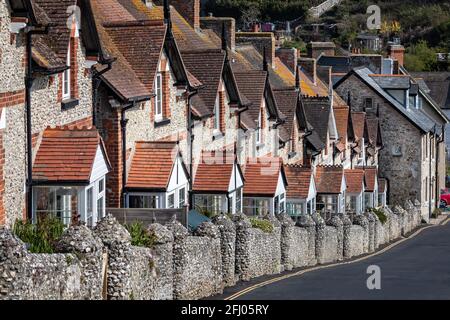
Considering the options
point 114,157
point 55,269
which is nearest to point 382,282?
point 114,157

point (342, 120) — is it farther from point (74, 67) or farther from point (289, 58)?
point (74, 67)

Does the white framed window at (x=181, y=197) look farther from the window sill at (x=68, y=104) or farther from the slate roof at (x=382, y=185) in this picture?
the slate roof at (x=382, y=185)

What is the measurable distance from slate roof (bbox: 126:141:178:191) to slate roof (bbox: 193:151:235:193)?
15.0 feet

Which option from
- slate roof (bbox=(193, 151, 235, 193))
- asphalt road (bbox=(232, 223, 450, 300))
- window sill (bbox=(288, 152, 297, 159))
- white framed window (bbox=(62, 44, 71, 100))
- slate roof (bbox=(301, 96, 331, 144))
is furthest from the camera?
slate roof (bbox=(301, 96, 331, 144))

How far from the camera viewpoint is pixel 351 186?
57.3 metres

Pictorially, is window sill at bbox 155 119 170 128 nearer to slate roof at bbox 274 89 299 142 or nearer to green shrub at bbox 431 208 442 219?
slate roof at bbox 274 89 299 142

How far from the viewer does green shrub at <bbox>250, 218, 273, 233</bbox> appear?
31841 millimetres

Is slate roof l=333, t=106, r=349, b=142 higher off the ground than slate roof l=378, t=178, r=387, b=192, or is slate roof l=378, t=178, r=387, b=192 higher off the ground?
slate roof l=333, t=106, r=349, b=142

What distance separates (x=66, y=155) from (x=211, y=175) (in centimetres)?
1121

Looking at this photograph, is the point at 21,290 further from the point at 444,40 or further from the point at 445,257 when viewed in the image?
the point at 444,40

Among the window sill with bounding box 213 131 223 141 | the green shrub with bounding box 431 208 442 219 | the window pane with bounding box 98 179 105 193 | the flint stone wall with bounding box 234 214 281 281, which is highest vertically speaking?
the window sill with bounding box 213 131 223 141

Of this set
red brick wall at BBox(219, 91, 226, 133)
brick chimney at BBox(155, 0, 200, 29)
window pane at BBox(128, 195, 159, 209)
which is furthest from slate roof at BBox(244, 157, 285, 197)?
window pane at BBox(128, 195, 159, 209)

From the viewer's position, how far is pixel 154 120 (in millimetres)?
31453

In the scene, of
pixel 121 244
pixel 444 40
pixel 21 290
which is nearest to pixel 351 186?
pixel 121 244
